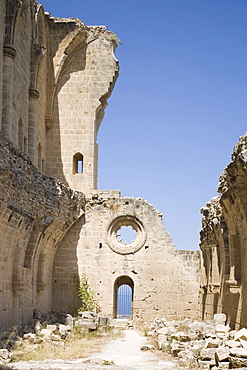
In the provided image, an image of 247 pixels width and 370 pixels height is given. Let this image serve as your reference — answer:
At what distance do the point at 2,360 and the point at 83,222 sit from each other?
378 inches

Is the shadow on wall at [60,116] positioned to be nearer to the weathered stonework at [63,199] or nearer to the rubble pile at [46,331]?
the weathered stonework at [63,199]

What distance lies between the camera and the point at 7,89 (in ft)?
62.9

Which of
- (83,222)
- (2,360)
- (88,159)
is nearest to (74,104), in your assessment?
(88,159)

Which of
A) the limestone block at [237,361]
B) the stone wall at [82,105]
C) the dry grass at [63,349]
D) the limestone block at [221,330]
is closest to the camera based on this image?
the limestone block at [237,361]

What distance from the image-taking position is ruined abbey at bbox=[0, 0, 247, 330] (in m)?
15.7

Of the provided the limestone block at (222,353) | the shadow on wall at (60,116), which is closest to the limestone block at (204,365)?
the limestone block at (222,353)

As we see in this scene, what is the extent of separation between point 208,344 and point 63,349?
402 cm

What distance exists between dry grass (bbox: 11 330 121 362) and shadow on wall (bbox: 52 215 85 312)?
328 centimetres

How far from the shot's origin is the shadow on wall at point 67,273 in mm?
21078

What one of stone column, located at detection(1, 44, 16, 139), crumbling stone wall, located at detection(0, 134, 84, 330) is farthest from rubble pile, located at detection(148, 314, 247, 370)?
stone column, located at detection(1, 44, 16, 139)

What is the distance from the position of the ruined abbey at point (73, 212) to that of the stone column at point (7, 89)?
0.03 metres

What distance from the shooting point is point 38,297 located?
19.2m

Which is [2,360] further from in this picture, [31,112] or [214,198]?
[31,112]

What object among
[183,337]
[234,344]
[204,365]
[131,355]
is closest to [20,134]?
[131,355]
